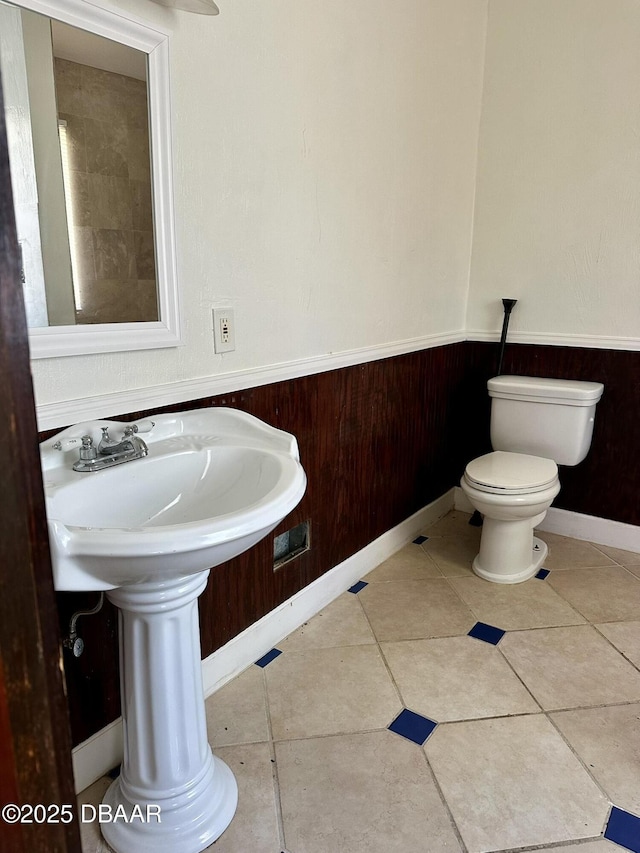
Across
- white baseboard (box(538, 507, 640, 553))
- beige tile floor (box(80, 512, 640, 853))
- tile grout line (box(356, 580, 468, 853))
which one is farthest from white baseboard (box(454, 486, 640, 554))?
tile grout line (box(356, 580, 468, 853))

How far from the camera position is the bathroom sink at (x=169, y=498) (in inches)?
34.8

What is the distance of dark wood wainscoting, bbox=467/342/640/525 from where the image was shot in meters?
2.51

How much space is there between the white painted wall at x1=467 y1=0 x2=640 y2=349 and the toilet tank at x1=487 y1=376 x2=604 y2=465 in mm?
285

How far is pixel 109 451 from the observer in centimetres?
118

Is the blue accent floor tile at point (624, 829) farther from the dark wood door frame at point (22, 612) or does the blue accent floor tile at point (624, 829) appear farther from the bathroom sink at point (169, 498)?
the dark wood door frame at point (22, 612)

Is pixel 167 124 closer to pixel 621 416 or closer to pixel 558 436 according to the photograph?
pixel 558 436

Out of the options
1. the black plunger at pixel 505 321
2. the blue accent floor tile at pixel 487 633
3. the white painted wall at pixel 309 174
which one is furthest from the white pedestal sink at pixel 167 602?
the black plunger at pixel 505 321

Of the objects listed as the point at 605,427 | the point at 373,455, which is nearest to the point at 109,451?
the point at 373,455

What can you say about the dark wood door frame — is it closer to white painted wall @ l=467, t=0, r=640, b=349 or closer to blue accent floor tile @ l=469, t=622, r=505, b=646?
blue accent floor tile @ l=469, t=622, r=505, b=646

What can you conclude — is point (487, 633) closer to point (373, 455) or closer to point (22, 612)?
point (373, 455)

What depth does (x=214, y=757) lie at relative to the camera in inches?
55.7

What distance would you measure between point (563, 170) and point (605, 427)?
3.73 ft

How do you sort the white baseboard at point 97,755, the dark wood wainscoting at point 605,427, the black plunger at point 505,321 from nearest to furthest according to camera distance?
the white baseboard at point 97,755
the dark wood wainscoting at point 605,427
the black plunger at point 505,321

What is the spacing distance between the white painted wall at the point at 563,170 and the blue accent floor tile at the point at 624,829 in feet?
5.89
